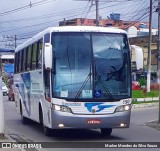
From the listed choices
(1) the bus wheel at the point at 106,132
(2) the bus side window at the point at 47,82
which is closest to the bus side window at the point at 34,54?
(2) the bus side window at the point at 47,82

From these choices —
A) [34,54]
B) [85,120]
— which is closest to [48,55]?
[85,120]

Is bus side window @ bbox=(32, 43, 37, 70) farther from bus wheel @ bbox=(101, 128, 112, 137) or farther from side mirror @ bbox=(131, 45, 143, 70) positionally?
side mirror @ bbox=(131, 45, 143, 70)

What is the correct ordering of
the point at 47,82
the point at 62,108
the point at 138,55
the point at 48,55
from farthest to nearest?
the point at 138,55 < the point at 47,82 < the point at 62,108 < the point at 48,55

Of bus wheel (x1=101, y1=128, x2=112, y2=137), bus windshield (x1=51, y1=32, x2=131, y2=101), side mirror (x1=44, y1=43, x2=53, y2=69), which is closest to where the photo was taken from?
side mirror (x1=44, y1=43, x2=53, y2=69)

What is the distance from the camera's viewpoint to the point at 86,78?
559 inches

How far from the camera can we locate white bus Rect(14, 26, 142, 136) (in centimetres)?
1399

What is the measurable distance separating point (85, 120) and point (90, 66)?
5.02 ft

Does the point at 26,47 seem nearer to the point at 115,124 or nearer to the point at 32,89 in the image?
the point at 32,89

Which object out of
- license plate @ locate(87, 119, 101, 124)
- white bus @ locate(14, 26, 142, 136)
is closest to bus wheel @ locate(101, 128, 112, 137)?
white bus @ locate(14, 26, 142, 136)

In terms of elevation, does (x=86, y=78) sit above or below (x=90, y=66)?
below

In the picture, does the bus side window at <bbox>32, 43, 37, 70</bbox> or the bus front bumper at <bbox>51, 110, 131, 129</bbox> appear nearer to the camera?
the bus front bumper at <bbox>51, 110, 131, 129</bbox>

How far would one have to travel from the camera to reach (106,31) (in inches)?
584

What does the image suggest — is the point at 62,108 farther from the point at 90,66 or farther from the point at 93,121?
the point at 90,66

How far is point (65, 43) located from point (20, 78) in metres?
6.71
